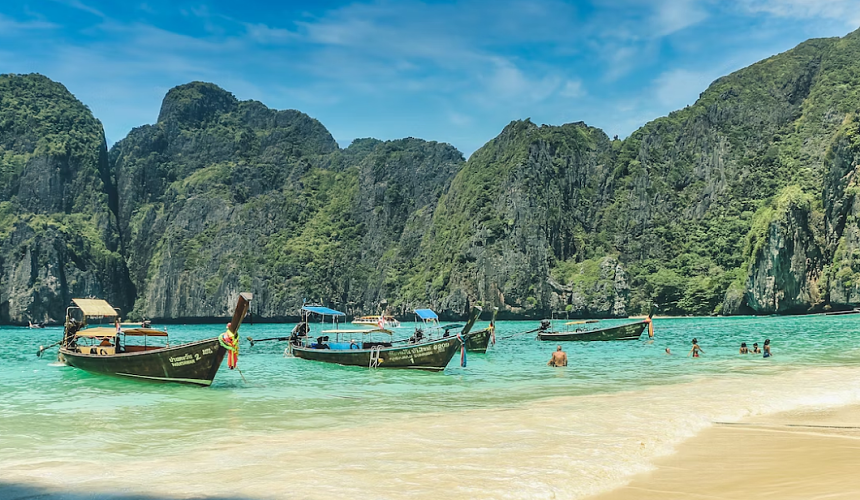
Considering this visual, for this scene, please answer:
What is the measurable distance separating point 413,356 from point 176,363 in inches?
337

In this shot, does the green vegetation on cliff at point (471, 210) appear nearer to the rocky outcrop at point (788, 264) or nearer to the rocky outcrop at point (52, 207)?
the rocky outcrop at point (788, 264)

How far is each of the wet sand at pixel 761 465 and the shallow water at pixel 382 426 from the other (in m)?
0.42

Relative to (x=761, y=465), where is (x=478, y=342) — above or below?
below

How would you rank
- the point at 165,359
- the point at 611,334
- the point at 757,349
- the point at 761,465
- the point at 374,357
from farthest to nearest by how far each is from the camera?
1. the point at 611,334
2. the point at 757,349
3. the point at 374,357
4. the point at 165,359
5. the point at 761,465

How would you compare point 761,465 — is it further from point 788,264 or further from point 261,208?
point 261,208

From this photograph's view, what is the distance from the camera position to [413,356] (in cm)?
2469

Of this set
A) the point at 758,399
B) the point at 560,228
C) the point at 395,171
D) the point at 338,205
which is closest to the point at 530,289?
the point at 560,228

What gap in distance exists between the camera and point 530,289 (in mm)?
116312

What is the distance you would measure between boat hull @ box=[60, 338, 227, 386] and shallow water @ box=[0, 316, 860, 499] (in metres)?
0.43

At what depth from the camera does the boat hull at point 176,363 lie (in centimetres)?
1931

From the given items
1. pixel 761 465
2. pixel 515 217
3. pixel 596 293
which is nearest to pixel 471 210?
pixel 515 217

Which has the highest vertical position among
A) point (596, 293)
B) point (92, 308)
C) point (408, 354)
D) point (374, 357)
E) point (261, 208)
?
point (261, 208)

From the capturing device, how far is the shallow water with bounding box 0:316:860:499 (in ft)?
25.5

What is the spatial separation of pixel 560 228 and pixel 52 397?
11774 cm
